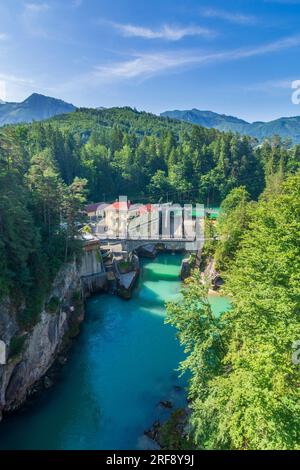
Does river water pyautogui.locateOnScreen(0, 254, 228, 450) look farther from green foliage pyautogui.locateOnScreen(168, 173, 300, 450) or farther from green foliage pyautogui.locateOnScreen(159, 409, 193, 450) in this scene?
green foliage pyautogui.locateOnScreen(168, 173, 300, 450)

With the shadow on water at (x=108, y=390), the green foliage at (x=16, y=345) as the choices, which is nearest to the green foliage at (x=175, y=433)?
the shadow on water at (x=108, y=390)

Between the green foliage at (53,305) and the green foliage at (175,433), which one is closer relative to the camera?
the green foliage at (175,433)

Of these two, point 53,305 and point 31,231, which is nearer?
point 31,231

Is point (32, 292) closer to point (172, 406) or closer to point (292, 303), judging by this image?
point (172, 406)

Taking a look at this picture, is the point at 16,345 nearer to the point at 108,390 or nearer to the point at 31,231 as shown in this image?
the point at 108,390

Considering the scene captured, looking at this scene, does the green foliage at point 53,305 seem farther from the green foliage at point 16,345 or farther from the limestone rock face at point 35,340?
the green foliage at point 16,345

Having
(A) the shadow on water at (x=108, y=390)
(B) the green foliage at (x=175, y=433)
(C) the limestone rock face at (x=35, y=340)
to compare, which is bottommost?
(A) the shadow on water at (x=108, y=390)

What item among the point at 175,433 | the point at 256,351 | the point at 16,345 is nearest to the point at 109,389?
the point at 175,433
